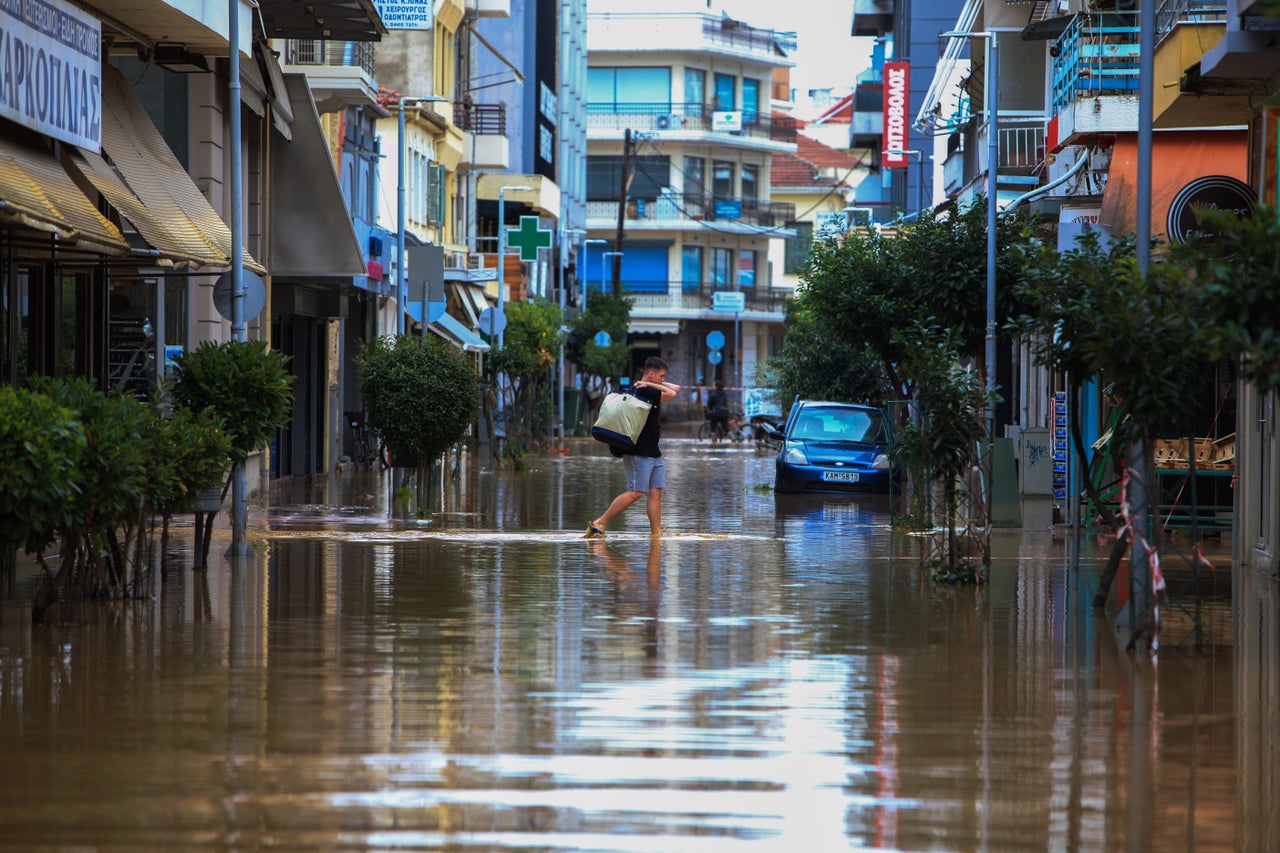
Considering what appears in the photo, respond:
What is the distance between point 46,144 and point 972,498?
7.97m

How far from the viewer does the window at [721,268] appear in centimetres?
8988

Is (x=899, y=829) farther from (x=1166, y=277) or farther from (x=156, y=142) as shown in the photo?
(x=156, y=142)

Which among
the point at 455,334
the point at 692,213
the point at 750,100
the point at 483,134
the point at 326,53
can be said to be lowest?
the point at 455,334

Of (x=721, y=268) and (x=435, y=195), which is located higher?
(x=721, y=268)

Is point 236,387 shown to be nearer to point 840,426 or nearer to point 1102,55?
point 1102,55

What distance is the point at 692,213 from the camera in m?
89.1

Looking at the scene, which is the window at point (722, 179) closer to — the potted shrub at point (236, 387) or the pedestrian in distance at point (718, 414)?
the pedestrian in distance at point (718, 414)

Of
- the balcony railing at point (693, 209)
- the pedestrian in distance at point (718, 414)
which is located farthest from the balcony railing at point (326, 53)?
the balcony railing at point (693, 209)

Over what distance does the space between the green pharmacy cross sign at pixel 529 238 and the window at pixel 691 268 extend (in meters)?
36.1

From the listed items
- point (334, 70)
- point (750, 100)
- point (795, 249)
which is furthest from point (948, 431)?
point (795, 249)

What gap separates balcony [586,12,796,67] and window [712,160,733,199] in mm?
5050

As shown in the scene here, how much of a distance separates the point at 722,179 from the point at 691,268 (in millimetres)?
4628

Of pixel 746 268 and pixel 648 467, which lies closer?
pixel 648 467

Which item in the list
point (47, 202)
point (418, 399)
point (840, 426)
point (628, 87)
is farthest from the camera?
point (628, 87)
